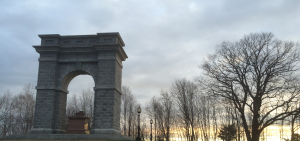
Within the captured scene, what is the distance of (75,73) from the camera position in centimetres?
2156

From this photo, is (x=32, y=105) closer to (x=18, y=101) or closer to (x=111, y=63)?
(x=18, y=101)

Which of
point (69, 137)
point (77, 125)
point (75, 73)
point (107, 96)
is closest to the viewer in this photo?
point (69, 137)

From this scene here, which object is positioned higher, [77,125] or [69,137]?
[77,125]

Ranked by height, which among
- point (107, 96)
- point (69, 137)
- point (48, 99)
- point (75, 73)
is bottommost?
point (69, 137)

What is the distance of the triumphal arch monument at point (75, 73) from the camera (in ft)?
63.7

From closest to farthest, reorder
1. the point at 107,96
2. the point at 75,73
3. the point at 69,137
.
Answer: the point at 69,137 < the point at 107,96 < the point at 75,73

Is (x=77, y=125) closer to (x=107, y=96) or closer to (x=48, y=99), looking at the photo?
(x=107, y=96)

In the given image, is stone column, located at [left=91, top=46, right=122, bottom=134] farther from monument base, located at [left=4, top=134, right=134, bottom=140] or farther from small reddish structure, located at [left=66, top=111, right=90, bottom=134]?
monument base, located at [left=4, top=134, right=134, bottom=140]

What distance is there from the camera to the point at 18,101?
146 ft

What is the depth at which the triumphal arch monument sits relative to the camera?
63.7ft

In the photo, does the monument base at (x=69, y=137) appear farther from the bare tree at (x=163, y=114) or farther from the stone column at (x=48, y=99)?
the bare tree at (x=163, y=114)

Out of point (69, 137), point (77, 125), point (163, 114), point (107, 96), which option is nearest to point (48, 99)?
point (77, 125)

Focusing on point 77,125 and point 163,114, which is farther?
point 163,114

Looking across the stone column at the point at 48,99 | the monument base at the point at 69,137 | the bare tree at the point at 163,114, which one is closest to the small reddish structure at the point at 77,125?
the monument base at the point at 69,137
